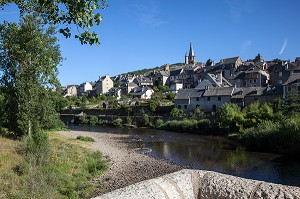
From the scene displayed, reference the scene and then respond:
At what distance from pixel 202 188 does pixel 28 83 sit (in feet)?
76.9

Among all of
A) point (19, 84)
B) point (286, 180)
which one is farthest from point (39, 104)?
point (286, 180)

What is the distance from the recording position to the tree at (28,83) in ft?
76.8

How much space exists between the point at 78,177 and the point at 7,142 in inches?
318

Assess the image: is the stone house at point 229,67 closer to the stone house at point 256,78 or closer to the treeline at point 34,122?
the stone house at point 256,78

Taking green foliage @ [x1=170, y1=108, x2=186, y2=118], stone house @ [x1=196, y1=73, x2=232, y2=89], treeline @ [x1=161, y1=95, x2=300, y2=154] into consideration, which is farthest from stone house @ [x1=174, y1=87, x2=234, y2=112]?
stone house @ [x1=196, y1=73, x2=232, y2=89]

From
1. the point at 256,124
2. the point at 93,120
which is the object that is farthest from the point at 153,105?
the point at 256,124

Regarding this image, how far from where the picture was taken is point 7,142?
75.6 feet

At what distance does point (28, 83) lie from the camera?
24.3m

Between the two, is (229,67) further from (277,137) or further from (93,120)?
(277,137)

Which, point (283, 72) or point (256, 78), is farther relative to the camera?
point (256, 78)

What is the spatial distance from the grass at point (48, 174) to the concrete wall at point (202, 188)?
10.4m

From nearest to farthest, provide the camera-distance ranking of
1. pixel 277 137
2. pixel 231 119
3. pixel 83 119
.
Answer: pixel 277 137
pixel 231 119
pixel 83 119

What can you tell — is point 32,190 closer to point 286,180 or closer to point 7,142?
point 7,142

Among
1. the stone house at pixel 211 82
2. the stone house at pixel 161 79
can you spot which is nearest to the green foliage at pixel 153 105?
the stone house at pixel 211 82
